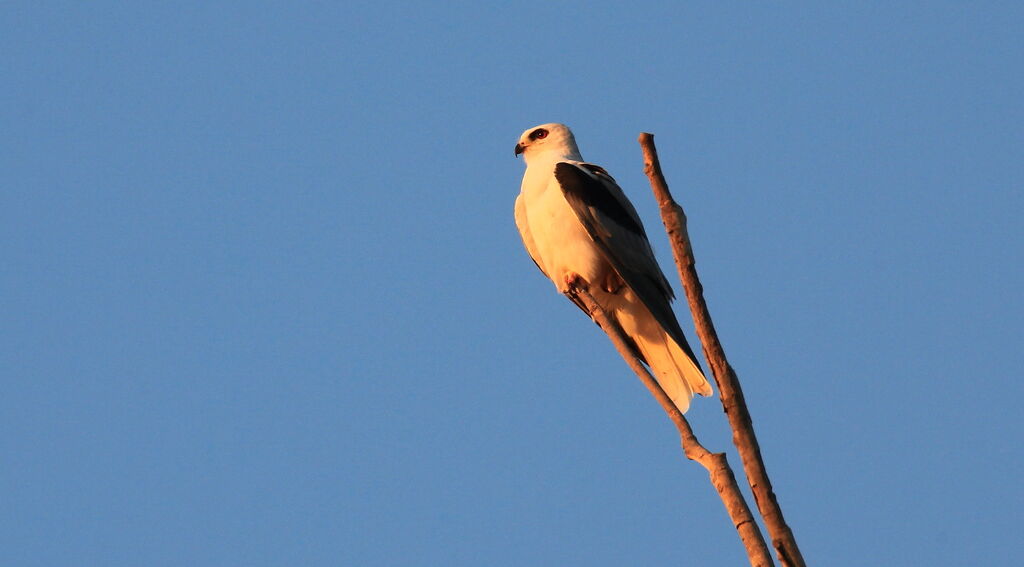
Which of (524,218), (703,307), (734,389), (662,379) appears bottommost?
(734,389)

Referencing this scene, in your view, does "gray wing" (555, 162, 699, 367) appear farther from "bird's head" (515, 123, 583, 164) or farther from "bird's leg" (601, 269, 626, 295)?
"bird's head" (515, 123, 583, 164)

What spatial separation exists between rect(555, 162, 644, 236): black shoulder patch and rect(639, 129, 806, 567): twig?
2976 millimetres

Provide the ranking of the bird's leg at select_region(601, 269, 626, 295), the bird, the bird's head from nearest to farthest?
Answer: the bird
the bird's leg at select_region(601, 269, 626, 295)
the bird's head

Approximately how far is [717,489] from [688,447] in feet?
0.80

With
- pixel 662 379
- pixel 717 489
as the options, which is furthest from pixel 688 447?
pixel 662 379

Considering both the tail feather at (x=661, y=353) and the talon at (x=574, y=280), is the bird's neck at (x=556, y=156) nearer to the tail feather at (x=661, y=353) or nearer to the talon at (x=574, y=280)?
the talon at (x=574, y=280)

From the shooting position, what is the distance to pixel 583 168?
696cm

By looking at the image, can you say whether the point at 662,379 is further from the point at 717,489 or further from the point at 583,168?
the point at 717,489

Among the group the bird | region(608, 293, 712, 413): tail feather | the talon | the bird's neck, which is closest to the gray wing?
the bird

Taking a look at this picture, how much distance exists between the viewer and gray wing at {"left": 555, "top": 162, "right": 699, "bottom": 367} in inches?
258

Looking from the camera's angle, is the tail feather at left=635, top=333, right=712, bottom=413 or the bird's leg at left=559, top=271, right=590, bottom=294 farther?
the bird's leg at left=559, top=271, right=590, bottom=294

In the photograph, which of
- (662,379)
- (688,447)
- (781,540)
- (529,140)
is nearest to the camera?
(781,540)

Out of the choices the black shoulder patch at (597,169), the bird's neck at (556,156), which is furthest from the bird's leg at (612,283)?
the bird's neck at (556,156)

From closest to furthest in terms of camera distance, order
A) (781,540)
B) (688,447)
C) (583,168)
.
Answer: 1. (781,540)
2. (688,447)
3. (583,168)
